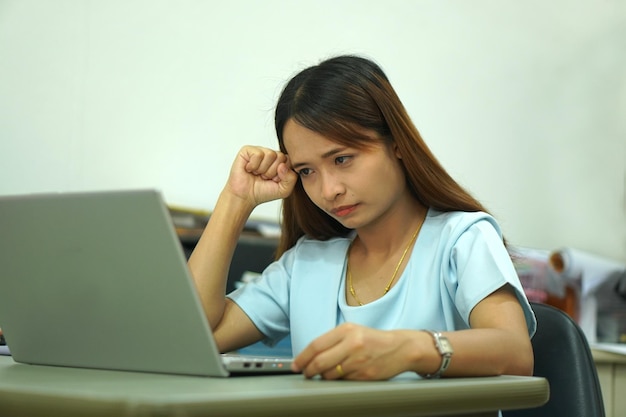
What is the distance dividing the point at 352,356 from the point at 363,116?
563 millimetres

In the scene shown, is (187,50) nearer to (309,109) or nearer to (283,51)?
(283,51)

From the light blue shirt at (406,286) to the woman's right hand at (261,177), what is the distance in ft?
0.38

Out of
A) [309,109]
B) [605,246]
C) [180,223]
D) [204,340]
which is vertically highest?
[309,109]

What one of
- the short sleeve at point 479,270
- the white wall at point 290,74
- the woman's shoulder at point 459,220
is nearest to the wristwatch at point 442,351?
the short sleeve at point 479,270

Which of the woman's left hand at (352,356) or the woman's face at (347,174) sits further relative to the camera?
the woman's face at (347,174)

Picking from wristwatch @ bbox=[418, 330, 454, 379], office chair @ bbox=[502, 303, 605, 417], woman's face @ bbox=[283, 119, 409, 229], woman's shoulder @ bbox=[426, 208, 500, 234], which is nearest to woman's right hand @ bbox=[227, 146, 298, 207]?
woman's face @ bbox=[283, 119, 409, 229]

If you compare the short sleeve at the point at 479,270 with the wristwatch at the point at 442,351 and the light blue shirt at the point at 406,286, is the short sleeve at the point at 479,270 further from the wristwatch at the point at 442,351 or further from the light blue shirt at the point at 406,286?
the wristwatch at the point at 442,351

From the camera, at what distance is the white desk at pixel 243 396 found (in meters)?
0.57

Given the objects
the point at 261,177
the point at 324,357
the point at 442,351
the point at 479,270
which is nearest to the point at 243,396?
the point at 324,357

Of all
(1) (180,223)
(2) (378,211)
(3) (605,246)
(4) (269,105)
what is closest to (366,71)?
(2) (378,211)

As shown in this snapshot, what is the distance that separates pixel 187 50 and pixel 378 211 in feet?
3.70

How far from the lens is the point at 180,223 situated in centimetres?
208

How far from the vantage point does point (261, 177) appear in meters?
1.46

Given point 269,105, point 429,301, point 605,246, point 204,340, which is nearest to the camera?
point 204,340
